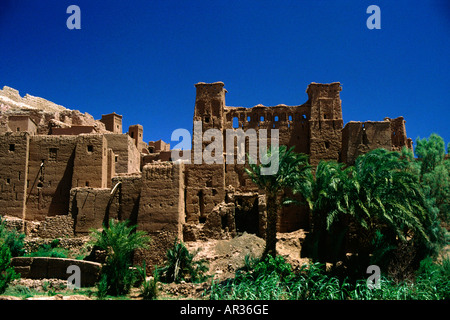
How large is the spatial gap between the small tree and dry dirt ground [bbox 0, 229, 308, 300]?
759 mm

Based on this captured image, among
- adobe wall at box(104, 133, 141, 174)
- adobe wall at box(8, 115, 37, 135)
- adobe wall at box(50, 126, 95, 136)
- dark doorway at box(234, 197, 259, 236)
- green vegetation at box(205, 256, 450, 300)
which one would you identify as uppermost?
adobe wall at box(8, 115, 37, 135)

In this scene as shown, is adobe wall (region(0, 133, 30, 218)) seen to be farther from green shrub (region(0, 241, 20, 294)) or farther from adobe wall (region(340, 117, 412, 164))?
adobe wall (region(340, 117, 412, 164))

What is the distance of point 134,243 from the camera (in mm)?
21578

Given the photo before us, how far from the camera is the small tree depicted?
19969mm

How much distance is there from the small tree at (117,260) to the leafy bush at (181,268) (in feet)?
5.46

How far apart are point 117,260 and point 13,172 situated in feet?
36.5

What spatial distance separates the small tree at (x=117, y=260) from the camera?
65.5 feet

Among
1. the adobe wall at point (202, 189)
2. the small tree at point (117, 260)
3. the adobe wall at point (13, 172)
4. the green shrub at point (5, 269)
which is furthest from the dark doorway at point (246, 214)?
the adobe wall at point (13, 172)

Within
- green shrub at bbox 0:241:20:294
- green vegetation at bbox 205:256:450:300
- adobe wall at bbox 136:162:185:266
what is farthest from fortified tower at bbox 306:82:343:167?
green shrub at bbox 0:241:20:294

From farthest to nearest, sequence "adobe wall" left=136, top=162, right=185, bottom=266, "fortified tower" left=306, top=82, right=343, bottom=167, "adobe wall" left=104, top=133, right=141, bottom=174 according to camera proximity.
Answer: "adobe wall" left=104, top=133, right=141, bottom=174 < "fortified tower" left=306, top=82, right=343, bottom=167 < "adobe wall" left=136, top=162, right=185, bottom=266

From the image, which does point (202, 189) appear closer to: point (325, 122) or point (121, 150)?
point (121, 150)

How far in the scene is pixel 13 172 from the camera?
26656 mm

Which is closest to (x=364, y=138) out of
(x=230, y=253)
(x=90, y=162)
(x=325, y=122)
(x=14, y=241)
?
(x=325, y=122)

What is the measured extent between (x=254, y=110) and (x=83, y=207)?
1382cm
